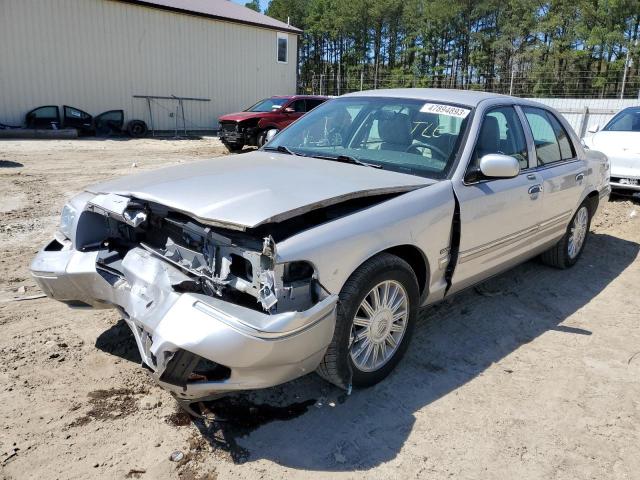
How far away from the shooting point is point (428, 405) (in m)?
3.10

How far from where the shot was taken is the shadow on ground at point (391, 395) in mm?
2691

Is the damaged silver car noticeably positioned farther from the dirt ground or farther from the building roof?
the building roof

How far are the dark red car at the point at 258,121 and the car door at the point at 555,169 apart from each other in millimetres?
10699

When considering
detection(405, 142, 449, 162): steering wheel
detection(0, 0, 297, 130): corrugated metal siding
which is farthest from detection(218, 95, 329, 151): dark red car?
detection(405, 142, 449, 162): steering wheel

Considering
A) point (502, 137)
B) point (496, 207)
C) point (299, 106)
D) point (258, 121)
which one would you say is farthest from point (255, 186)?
point (299, 106)

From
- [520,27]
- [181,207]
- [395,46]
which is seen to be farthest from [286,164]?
[395,46]

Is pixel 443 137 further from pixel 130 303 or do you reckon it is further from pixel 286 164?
pixel 130 303

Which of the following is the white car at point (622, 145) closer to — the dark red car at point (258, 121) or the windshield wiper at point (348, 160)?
the windshield wiper at point (348, 160)

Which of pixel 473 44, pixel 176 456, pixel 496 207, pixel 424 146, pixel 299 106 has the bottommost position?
pixel 176 456

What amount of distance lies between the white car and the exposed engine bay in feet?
23.9

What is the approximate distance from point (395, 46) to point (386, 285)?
5779cm

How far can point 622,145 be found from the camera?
29.1 feet

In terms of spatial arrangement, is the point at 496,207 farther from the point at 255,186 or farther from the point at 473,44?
the point at 473,44

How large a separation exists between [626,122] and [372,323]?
347 inches
